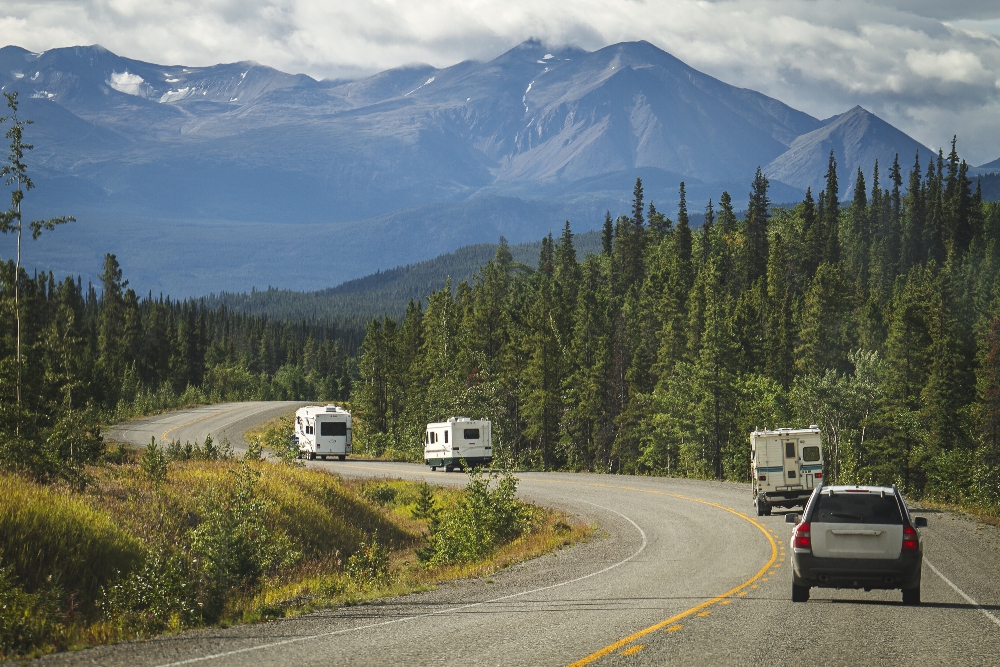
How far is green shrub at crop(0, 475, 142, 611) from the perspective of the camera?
16.6 metres

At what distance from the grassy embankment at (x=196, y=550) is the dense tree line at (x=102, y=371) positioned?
7.36 feet

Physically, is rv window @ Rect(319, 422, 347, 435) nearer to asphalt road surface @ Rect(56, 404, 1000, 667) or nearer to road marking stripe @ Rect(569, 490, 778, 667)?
asphalt road surface @ Rect(56, 404, 1000, 667)

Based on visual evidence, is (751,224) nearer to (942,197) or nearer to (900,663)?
(942,197)

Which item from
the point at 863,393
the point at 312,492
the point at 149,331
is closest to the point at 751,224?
the point at 863,393

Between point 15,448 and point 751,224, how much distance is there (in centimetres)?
12886

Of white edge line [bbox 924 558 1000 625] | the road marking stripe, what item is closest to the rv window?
the road marking stripe

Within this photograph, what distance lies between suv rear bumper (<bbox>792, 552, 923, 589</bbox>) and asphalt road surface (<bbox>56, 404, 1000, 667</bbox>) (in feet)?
1.32

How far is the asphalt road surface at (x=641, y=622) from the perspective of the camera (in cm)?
1154

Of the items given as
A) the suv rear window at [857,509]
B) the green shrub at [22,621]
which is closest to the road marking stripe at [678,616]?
the suv rear window at [857,509]

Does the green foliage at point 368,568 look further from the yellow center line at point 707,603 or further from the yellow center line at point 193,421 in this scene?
the yellow center line at point 193,421

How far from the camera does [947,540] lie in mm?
27297

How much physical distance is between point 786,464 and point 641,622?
22939mm

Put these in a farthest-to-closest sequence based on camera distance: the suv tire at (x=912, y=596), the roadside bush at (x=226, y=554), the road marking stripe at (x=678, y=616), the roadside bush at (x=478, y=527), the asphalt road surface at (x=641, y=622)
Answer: the roadside bush at (x=478, y=527) < the roadside bush at (x=226, y=554) < the suv tire at (x=912, y=596) < the asphalt road surface at (x=641, y=622) < the road marking stripe at (x=678, y=616)

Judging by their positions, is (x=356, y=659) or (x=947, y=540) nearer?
(x=356, y=659)
